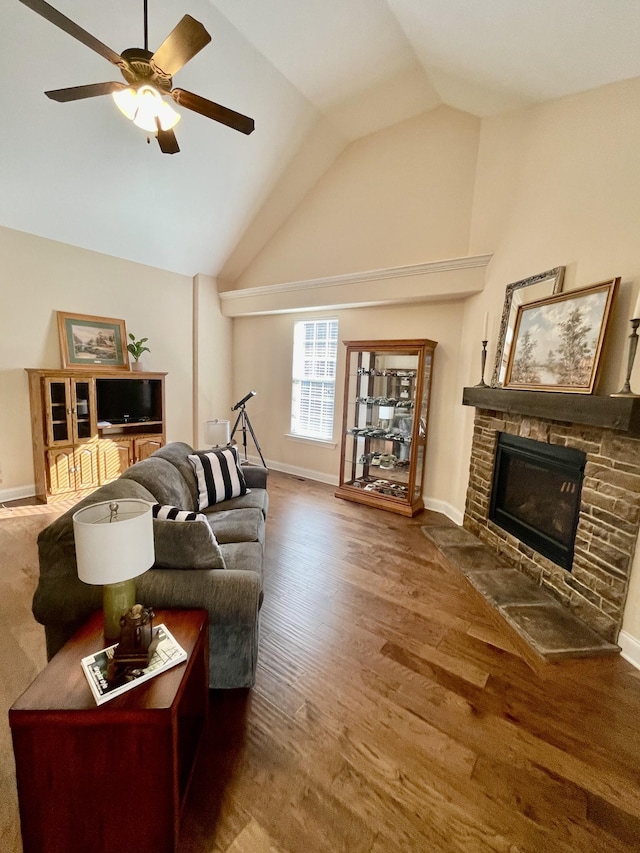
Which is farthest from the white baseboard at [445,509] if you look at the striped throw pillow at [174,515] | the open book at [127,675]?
the open book at [127,675]

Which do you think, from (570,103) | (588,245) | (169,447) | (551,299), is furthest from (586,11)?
(169,447)

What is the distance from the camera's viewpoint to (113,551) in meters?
1.12

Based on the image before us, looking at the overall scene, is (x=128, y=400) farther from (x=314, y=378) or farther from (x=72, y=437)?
(x=314, y=378)

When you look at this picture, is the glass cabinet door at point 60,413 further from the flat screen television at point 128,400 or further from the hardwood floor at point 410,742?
the hardwood floor at point 410,742

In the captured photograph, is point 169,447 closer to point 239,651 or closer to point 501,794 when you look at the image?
point 239,651

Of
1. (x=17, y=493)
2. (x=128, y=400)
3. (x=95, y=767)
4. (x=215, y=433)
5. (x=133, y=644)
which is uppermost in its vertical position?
(x=128, y=400)

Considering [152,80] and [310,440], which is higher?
[152,80]

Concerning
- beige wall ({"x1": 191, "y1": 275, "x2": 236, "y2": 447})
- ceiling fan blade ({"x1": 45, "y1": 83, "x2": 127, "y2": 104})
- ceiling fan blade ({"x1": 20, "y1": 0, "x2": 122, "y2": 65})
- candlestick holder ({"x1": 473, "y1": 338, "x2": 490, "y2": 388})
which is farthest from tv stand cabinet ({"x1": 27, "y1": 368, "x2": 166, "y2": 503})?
candlestick holder ({"x1": 473, "y1": 338, "x2": 490, "y2": 388})

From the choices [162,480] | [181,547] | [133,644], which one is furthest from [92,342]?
[133,644]

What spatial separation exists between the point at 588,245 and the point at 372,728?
3.07 meters

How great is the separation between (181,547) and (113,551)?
1.44ft

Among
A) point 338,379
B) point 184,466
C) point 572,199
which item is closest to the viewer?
point 572,199

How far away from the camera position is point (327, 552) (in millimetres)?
3016

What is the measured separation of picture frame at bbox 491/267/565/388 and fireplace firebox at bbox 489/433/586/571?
0.60m
